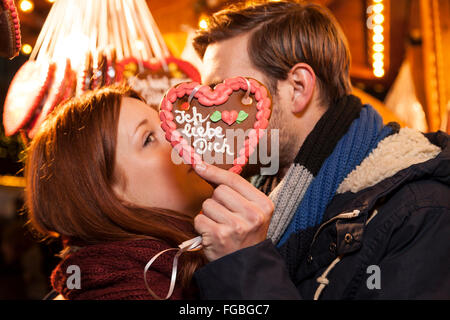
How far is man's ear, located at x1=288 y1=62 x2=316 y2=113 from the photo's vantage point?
163 cm

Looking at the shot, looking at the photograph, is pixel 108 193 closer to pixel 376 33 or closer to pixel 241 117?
pixel 241 117

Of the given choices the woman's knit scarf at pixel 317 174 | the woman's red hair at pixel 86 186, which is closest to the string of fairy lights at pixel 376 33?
the woman's knit scarf at pixel 317 174

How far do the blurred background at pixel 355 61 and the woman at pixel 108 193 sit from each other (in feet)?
0.47

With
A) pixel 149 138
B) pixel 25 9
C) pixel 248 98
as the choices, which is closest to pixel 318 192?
pixel 248 98

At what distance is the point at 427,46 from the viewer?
323 centimetres

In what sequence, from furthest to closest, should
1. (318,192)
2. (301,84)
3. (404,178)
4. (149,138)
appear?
(301,84) < (149,138) < (318,192) < (404,178)

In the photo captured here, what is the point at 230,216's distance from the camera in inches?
42.2

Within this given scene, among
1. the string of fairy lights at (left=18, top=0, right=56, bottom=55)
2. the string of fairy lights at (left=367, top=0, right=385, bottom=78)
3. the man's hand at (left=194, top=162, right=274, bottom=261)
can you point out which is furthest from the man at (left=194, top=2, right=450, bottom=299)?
the string of fairy lights at (left=367, top=0, right=385, bottom=78)

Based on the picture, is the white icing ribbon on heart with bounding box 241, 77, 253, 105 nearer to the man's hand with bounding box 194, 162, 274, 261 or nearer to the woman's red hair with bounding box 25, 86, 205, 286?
the man's hand with bounding box 194, 162, 274, 261

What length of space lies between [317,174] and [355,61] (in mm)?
3606

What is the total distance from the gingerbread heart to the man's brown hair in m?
0.37

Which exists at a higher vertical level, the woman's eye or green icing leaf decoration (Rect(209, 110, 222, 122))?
green icing leaf decoration (Rect(209, 110, 222, 122))

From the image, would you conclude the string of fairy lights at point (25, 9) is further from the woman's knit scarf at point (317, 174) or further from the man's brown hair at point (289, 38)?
the woman's knit scarf at point (317, 174)

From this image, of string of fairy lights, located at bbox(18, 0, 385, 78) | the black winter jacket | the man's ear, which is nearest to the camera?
the black winter jacket
